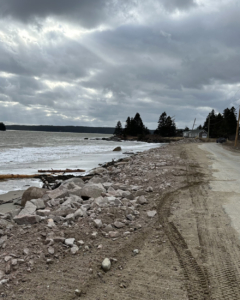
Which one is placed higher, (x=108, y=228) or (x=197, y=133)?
(x=197, y=133)

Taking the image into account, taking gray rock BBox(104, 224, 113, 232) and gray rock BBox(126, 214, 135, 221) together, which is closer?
gray rock BBox(104, 224, 113, 232)

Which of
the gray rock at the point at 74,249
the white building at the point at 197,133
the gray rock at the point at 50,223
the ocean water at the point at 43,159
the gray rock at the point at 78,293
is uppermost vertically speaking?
the white building at the point at 197,133

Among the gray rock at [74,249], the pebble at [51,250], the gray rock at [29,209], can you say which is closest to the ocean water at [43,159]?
the gray rock at [29,209]

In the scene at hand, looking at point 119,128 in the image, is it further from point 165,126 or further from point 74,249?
point 74,249

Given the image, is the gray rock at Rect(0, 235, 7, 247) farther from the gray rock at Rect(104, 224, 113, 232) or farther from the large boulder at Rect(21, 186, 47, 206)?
the large boulder at Rect(21, 186, 47, 206)

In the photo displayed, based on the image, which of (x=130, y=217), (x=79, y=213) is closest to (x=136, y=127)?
(x=130, y=217)

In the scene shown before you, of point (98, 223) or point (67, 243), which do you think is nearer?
point (67, 243)

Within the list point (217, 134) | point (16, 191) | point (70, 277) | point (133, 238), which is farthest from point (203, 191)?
point (217, 134)

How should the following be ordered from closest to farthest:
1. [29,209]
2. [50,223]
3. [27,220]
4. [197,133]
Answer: [50,223], [27,220], [29,209], [197,133]

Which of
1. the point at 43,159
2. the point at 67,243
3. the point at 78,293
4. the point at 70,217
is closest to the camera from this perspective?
the point at 78,293

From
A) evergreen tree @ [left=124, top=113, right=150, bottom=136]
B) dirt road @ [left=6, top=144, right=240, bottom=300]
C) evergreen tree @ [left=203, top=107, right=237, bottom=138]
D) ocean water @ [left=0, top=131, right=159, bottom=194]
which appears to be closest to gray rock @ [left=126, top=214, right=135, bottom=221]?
dirt road @ [left=6, top=144, right=240, bottom=300]

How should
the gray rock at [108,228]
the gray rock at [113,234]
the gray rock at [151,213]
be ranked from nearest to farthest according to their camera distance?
the gray rock at [113,234], the gray rock at [108,228], the gray rock at [151,213]

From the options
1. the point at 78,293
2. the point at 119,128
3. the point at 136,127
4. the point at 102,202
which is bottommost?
the point at 78,293

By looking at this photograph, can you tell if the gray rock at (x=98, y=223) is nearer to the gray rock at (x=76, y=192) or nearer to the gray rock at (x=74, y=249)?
the gray rock at (x=74, y=249)
